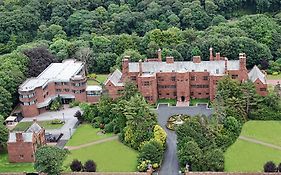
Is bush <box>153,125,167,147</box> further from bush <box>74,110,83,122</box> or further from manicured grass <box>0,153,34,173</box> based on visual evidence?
manicured grass <box>0,153,34,173</box>

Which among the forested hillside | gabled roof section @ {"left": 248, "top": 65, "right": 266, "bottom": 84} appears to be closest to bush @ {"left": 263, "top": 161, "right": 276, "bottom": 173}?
gabled roof section @ {"left": 248, "top": 65, "right": 266, "bottom": 84}

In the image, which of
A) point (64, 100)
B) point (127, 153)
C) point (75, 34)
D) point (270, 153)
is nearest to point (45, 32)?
point (75, 34)

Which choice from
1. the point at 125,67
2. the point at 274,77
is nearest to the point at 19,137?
the point at 125,67

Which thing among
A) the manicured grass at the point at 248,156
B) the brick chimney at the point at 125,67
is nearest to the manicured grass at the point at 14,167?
the brick chimney at the point at 125,67

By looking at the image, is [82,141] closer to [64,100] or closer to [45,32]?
[64,100]

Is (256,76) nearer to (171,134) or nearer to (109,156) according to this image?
(171,134)
